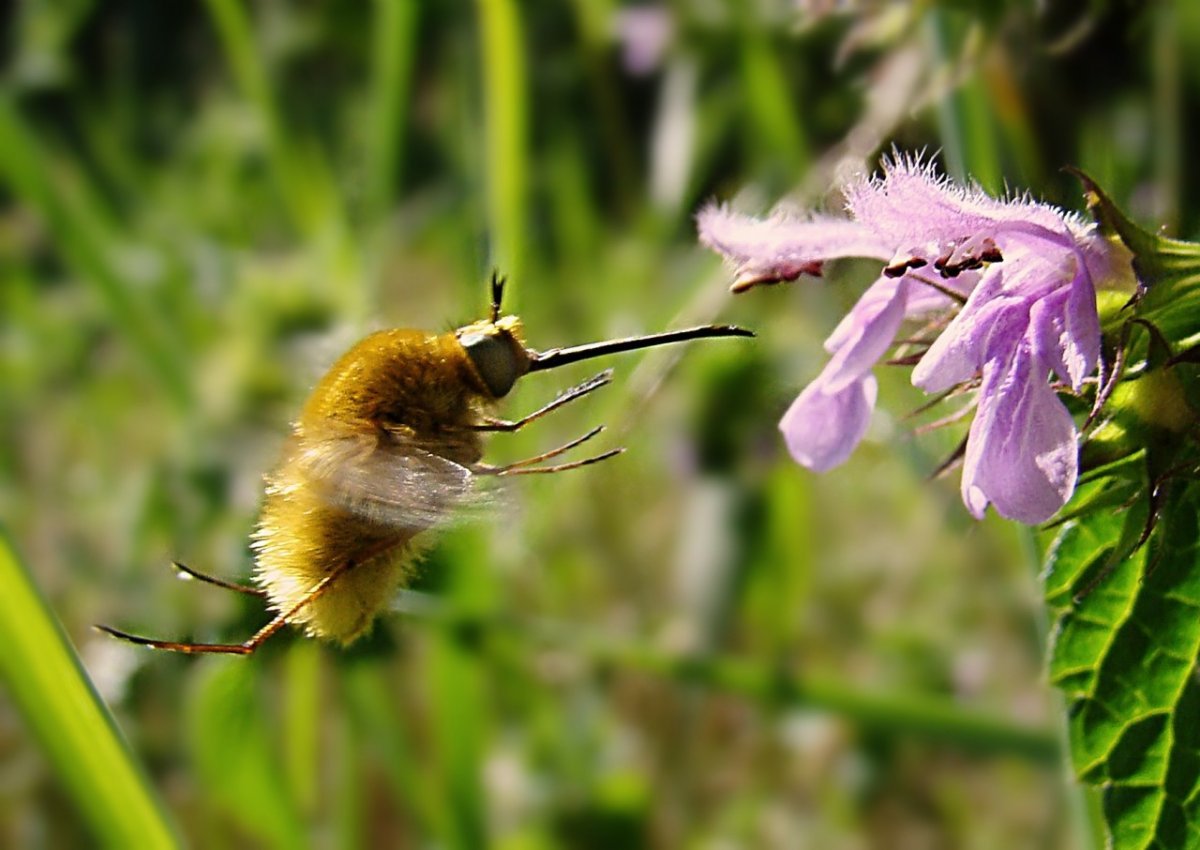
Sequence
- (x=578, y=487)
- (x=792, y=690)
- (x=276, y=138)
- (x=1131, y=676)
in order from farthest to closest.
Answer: (x=276, y=138) < (x=578, y=487) < (x=792, y=690) < (x=1131, y=676)

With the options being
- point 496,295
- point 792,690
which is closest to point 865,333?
point 496,295

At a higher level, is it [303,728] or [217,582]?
[303,728]

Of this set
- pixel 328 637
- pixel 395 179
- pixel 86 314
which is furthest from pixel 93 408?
pixel 328 637

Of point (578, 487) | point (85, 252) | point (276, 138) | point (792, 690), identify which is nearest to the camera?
point (792, 690)

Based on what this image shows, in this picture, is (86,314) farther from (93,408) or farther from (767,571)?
(767,571)

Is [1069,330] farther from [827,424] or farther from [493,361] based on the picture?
[493,361]

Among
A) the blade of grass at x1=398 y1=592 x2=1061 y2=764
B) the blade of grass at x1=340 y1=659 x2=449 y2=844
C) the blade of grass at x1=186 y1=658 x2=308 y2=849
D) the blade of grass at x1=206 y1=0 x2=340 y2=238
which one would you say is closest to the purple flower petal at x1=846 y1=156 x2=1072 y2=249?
the blade of grass at x1=398 y1=592 x2=1061 y2=764

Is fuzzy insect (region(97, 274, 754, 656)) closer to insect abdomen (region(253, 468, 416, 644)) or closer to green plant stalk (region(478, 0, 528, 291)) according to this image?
insect abdomen (region(253, 468, 416, 644))
